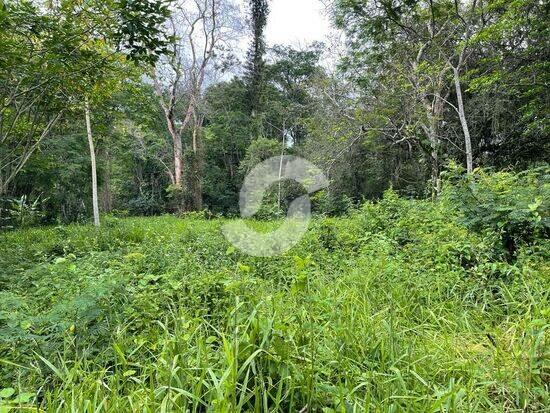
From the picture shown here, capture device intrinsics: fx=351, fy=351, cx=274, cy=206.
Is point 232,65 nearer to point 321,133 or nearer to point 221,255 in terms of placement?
point 321,133

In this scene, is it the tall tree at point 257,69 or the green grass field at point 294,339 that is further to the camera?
the tall tree at point 257,69

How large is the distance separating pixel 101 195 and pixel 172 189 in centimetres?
605

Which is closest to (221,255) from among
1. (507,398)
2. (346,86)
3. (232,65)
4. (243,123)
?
(507,398)

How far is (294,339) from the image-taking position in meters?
1.90

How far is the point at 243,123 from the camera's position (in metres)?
24.9

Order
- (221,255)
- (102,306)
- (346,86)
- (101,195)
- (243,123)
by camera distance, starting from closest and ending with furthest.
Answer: (102,306) → (221,255) → (346,86) → (101,195) → (243,123)

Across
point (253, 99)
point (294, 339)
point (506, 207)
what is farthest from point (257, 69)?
point (294, 339)

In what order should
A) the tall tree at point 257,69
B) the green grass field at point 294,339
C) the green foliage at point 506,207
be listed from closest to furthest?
the green grass field at point 294,339
the green foliage at point 506,207
the tall tree at point 257,69

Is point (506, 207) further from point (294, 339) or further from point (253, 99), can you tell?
point (253, 99)

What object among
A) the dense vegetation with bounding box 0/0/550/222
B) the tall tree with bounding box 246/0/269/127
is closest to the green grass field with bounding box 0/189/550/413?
the dense vegetation with bounding box 0/0/550/222

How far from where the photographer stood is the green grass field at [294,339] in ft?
5.15

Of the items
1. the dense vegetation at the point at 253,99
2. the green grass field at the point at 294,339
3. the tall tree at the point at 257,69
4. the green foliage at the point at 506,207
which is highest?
the tall tree at the point at 257,69

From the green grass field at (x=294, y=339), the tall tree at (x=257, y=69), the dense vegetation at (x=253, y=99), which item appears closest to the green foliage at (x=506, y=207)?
the green grass field at (x=294, y=339)

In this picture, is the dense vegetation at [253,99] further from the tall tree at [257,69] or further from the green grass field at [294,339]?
the green grass field at [294,339]
